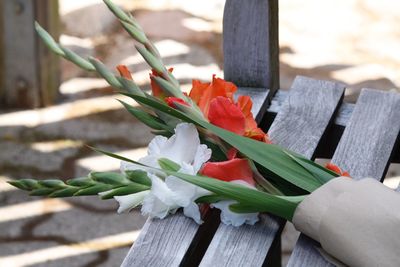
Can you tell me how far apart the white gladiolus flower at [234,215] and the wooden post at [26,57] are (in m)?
1.95

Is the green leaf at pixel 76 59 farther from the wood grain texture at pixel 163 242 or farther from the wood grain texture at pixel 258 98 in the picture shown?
the wood grain texture at pixel 258 98

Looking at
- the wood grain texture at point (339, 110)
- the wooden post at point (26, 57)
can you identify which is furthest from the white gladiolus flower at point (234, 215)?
the wooden post at point (26, 57)

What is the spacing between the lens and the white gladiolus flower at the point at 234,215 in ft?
3.98

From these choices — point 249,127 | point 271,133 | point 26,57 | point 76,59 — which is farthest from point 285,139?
point 26,57

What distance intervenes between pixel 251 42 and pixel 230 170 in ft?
1.27

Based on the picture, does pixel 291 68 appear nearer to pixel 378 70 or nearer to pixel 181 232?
pixel 378 70

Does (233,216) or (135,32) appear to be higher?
(135,32)

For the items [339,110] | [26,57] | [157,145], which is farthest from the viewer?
[26,57]

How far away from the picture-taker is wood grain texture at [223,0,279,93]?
1.53 m

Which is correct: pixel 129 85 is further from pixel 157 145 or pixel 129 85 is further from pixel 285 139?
pixel 285 139

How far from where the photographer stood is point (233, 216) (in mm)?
1219

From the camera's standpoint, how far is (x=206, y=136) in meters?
1.27

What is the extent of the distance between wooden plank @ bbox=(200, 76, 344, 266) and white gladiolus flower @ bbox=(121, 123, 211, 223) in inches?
2.1

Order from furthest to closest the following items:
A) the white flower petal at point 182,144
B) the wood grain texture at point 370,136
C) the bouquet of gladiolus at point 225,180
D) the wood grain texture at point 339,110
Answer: the wood grain texture at point 339,110
the wood grain texture at point 370,136
the white flower petal at point 182,144
the bouquet of gladiolus at point 225,180
